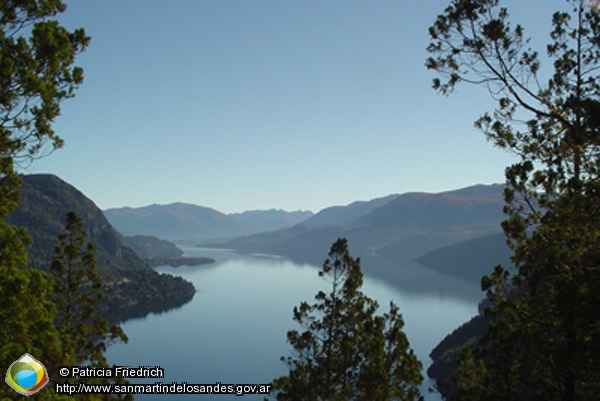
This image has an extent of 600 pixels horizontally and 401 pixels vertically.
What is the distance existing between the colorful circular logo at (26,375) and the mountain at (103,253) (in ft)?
329

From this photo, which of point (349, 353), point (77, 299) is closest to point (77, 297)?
point (77, 299)

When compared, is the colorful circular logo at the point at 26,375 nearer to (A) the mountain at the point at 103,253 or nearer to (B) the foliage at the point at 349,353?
(B) the foliage at the point at 349,353

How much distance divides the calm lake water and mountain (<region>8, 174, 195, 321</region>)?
27.0 feet

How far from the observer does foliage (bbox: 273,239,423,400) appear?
15062 mm

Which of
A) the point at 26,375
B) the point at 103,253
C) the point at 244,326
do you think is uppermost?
the point at 26,375

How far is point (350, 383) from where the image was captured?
55.7 ft

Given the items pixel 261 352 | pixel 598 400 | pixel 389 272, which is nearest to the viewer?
pixel 598 400

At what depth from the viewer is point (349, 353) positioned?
671 inches

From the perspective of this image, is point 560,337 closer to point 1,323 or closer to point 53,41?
point 1,323

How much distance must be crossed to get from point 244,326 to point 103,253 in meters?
109

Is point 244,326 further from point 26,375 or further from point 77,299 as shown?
point 26,375

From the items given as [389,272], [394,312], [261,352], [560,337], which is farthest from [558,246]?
[389,272]

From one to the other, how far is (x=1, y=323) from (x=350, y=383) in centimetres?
1303

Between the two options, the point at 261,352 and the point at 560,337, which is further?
the point at 261,352
